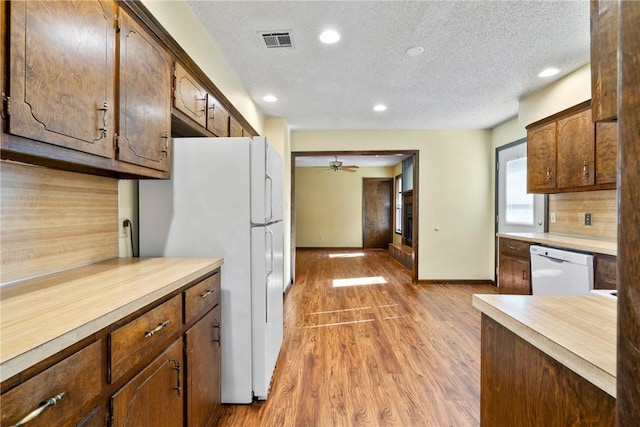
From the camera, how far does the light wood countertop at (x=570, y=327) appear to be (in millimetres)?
629

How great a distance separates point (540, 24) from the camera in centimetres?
221

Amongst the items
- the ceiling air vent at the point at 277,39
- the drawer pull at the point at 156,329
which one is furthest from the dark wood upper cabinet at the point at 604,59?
the ceiling air vent at the point at 277,39

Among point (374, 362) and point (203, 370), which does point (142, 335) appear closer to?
point (203, 370)

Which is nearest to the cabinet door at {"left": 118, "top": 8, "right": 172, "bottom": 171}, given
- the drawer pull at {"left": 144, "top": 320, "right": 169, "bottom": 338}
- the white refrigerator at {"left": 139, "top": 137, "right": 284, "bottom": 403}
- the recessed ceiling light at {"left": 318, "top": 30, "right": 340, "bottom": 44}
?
the white refrigerator at {"left": 139, "top": 137, "right": 284, "bottom": 403}

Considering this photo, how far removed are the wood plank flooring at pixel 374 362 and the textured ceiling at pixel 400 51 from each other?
99.4 inches

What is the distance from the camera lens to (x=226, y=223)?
1825 mm

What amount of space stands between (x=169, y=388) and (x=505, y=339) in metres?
1.24

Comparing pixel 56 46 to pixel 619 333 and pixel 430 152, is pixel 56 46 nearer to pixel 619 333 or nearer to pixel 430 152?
pixel 619 333

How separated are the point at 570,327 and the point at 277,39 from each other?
2485mm

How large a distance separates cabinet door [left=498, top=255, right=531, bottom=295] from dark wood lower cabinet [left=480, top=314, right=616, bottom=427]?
2461 millimetres

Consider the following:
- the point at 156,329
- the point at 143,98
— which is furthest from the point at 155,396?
the point at 143,98

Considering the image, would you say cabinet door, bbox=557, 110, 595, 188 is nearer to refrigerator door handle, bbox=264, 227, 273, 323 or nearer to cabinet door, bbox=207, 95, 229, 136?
refrigerator door handle, bbox=264, 227, 273, 323

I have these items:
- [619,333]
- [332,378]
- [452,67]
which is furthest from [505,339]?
[452,67]

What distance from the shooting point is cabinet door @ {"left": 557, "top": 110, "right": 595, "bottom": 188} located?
2697 mm
